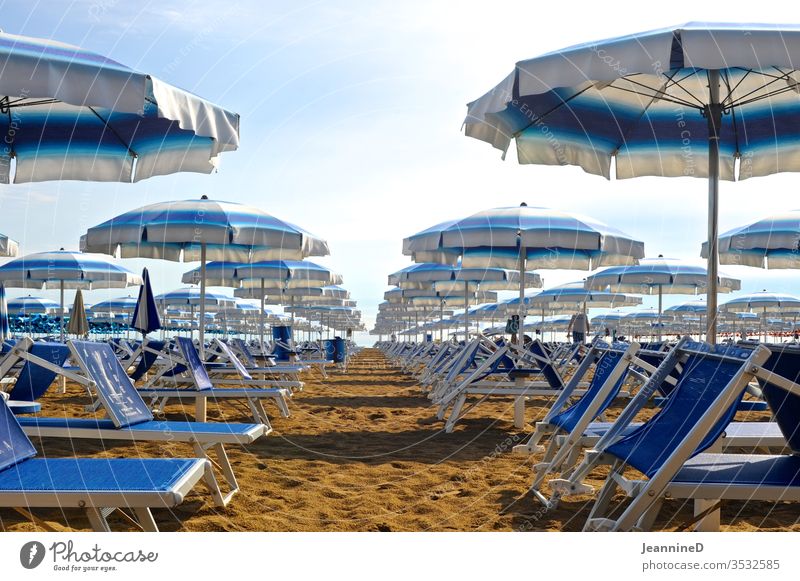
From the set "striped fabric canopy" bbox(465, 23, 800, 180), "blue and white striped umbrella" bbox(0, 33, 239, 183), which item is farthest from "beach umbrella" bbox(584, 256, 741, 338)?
"blue and white striped umbrella" bbox(0, 33, 239, 183)

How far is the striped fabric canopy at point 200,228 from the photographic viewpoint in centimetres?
708

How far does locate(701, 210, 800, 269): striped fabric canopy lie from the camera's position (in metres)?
8.32

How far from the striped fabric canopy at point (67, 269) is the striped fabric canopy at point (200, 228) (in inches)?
127

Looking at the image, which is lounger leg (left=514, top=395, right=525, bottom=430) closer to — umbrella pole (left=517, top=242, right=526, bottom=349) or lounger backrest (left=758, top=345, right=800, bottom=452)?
umbrella pole (left=517, top=242, right=526, bottom=349)

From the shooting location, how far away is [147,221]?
23.9 feet

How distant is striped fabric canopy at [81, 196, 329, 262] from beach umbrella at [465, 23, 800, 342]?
111 inches

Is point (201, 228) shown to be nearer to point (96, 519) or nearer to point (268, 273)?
point (96, 519)

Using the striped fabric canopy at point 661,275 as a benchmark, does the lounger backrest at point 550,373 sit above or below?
below

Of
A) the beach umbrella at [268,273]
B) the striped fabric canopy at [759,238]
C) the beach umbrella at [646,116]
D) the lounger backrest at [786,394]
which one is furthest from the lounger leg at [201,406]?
the beach umbrella at [268,273]

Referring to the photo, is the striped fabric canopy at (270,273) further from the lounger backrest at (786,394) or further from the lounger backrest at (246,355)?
the lounger backrest at (786,394)

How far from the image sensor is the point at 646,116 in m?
5.75

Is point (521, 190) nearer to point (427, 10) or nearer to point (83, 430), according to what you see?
point (427, 10)

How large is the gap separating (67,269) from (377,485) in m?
8.47
